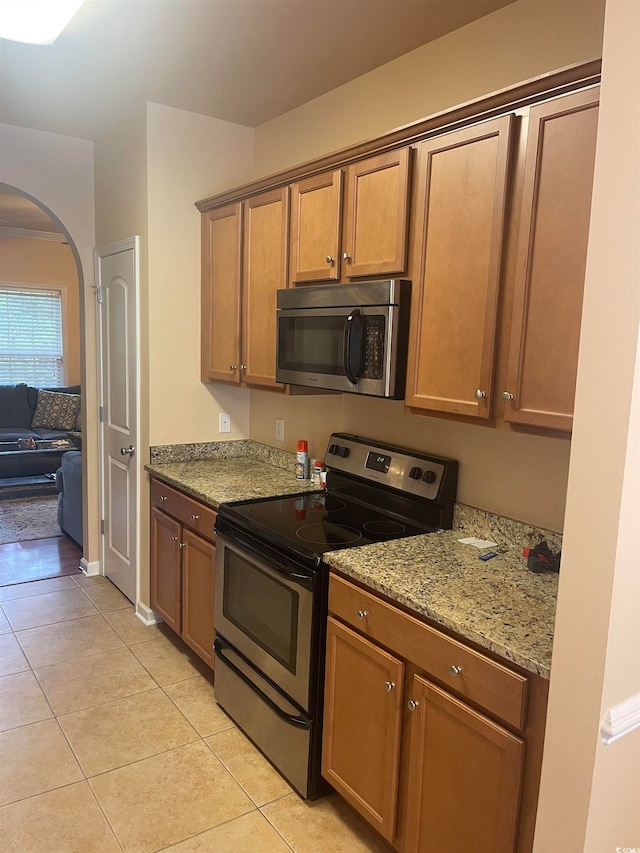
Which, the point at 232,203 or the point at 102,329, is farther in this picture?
the point at 102,329

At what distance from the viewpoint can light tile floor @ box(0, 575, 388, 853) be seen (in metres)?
2.00

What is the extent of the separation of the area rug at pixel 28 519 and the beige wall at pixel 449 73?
11.2ft

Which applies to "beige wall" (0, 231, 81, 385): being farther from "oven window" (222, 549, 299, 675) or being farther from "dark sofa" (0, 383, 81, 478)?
"oven window" (222, 549, 299, 675)

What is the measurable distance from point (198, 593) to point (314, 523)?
2.77 feet

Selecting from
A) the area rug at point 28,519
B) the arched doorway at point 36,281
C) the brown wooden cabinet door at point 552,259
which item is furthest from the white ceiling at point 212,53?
the area rug at point 28,519

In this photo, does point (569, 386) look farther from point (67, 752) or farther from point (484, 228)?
point (67, 752)

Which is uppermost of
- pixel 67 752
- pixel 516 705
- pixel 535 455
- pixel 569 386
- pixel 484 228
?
pixel 484 228

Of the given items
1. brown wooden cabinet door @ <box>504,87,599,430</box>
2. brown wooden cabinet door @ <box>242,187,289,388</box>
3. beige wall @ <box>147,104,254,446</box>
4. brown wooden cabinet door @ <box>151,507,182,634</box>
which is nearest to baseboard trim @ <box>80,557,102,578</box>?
brown wooden cabinet door @ <box>151,507,182,634</box>

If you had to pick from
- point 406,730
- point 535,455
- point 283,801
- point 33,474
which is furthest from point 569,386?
point 33,474

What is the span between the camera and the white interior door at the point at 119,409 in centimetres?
342

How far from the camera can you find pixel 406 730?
1731 millimetres

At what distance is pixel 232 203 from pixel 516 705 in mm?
2527

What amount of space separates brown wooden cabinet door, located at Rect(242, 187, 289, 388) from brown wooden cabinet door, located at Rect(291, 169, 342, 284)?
76mm

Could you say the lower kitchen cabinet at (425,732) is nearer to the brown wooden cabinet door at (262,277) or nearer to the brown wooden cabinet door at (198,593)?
the brown wooden cabinet door at (198,593)
